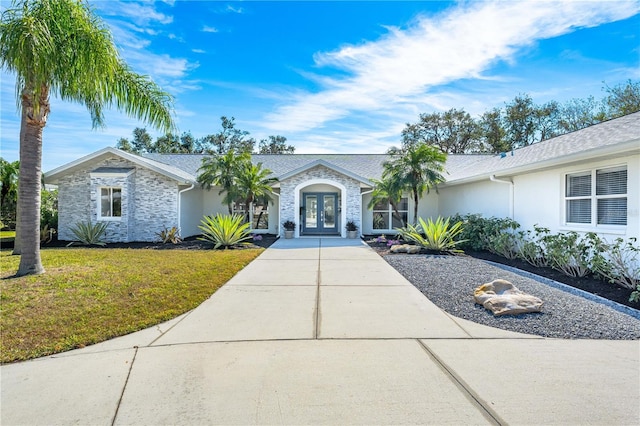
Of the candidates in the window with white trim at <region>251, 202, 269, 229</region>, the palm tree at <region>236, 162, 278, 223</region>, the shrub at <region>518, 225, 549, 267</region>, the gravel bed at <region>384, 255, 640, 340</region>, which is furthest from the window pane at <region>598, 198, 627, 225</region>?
the window with white trim at <region>251, 202, 269, 229</region>

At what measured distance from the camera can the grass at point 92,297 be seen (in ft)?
15.0

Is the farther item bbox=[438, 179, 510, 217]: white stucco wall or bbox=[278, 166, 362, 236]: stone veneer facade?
bbox=[278, 166, 362, 236]: stone veneer facade

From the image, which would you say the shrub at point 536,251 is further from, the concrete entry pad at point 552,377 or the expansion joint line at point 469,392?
the expansion joint line at point 469,392

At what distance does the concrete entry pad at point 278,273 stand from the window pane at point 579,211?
7.17 m

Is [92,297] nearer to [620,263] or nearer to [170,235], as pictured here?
[170,235]

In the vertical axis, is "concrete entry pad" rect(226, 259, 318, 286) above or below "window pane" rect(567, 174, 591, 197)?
below

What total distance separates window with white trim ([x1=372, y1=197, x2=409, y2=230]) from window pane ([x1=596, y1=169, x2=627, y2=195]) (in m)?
10.8

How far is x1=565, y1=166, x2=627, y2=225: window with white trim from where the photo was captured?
7816 mm

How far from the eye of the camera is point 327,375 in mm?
3533

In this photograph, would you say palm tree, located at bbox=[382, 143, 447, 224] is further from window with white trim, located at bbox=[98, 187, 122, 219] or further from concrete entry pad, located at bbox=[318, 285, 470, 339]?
window with white trim, located at bbox=[98, 187, 122, 219]

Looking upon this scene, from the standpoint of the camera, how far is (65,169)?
1535 cm

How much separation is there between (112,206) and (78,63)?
9.82 metres

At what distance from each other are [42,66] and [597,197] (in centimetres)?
1288

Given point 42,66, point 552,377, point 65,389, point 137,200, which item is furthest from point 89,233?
point 552,377
